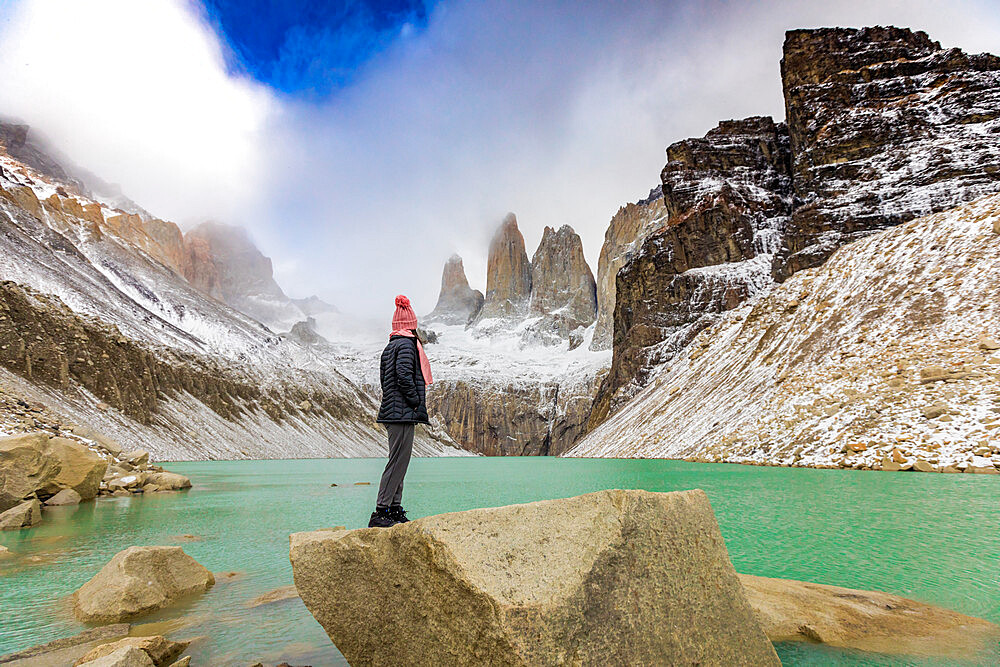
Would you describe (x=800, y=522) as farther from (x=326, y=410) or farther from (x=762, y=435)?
(x=326, y=410)

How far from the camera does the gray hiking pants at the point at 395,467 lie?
6.14 meters

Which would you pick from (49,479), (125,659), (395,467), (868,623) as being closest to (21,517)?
(49,479)

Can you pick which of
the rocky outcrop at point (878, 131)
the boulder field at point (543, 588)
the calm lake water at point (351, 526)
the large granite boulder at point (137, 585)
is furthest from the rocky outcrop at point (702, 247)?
the boulder field at point (543, 588)

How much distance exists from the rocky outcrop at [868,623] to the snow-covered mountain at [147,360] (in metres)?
27.8

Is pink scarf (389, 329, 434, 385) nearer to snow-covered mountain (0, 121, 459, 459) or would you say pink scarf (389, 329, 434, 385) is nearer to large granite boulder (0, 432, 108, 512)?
large granite boulder (0, 432, 108, 512)

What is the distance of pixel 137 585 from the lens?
4.97 m

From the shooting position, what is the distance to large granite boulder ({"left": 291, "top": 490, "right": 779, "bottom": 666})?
2.39 meters

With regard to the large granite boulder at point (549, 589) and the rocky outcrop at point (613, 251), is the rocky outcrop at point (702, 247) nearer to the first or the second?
the large granite boulder at point (549, 589)

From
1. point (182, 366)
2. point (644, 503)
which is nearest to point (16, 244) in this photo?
point (182, 366)

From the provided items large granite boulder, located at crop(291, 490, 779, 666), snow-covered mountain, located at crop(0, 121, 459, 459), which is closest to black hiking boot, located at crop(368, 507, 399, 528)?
large granite boulder, located at crop(291, 490, 779, 666)

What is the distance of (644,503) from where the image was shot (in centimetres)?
292

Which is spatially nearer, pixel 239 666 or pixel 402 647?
pixel 402 647

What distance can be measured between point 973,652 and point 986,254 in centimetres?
3263

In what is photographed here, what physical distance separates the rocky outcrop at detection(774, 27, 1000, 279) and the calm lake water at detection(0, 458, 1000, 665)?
46.0m
